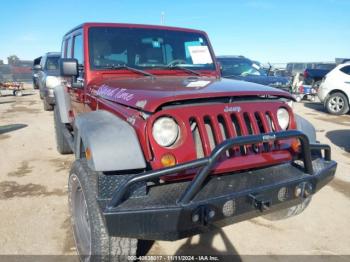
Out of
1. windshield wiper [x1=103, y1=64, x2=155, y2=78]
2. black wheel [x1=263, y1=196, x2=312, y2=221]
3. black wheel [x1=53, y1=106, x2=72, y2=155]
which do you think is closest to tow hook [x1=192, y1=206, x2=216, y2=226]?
black wheel [x1=263, y1=196, x2=312, y2=221]

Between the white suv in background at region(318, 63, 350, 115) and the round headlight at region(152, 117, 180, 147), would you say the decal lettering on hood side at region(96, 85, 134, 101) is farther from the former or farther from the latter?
the white suv in background at region(318, 63, 350, 115)

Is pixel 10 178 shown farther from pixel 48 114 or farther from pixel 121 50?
pixel 48 114

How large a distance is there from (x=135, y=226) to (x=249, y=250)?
1390mm

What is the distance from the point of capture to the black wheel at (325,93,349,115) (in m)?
10.7

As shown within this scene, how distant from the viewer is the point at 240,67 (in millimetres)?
10000

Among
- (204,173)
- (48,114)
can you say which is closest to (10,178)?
(204,173)

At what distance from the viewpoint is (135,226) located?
1.94 meters

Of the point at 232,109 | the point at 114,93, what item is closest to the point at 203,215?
the point at 232,109

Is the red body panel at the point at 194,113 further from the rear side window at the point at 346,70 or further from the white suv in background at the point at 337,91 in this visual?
the rear side window at the point at 346,70

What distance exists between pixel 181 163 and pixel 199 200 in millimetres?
253

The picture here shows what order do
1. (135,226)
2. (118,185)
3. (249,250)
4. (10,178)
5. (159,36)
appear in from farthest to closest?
(10,178) < (159,36) < (249,250) < (118,185) < (135,226)

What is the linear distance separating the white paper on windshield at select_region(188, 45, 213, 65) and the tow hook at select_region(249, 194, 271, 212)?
7.04 feet

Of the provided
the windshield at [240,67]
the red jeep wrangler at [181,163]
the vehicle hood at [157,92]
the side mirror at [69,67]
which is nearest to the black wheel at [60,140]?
the side mirror at [69,67]

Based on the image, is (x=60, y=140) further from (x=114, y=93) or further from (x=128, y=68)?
(x=114, y=93)
